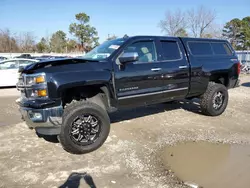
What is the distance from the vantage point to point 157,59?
15.4 ft

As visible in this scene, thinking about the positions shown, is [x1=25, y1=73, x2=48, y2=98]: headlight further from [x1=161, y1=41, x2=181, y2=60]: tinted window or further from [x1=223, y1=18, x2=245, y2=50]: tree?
[x1=223, y1=18, x2=245, y2=50]: tree

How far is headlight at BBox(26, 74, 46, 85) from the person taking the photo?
3.46 meters

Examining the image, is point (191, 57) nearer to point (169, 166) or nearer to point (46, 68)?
point (169, 166)

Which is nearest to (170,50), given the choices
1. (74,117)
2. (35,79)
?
(74,117)

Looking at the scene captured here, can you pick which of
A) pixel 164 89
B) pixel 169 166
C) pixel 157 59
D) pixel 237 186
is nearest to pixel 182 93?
pixel 164 89

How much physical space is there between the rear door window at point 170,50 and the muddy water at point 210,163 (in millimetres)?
1852

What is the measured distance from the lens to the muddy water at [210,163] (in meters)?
3.08

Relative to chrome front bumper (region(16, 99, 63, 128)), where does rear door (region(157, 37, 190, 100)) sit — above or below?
above

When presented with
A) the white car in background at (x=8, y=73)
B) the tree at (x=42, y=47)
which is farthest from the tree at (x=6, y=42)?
the white car in background at (x=8, y=73)

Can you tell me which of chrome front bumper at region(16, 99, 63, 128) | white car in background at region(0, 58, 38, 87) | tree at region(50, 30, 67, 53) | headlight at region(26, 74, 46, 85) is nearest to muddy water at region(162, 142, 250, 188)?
chrome front bumper at region(16, 99, 63, 128)

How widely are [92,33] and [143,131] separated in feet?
164

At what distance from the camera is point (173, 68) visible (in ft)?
16.1

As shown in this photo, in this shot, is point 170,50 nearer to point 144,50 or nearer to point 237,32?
point 144,50

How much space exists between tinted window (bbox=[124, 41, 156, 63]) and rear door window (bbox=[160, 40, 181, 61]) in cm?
28
